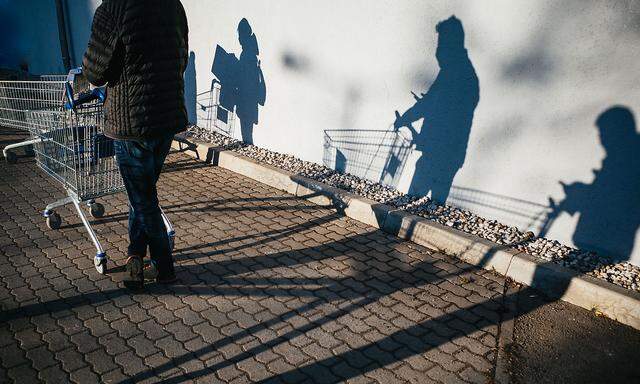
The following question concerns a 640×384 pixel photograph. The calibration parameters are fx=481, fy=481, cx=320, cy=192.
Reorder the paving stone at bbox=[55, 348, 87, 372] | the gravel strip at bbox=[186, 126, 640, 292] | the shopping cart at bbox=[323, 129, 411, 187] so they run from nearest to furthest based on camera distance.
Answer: the paving stone at bbox=[55, 348, 87, 372] < the gravel strip at bbox=[186, 126, 640, 292] < the shopping cart at bbox=[323, 129, 411, 187]

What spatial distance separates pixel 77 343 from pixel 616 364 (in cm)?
383

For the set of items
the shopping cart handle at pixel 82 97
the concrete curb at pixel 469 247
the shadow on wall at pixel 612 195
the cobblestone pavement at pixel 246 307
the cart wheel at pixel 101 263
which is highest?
the shopping cart handle at pixel 82 97

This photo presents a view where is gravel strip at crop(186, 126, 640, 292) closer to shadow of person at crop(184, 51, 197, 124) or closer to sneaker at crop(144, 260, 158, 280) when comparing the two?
shadow of person at crop(184, 51, 197, 124)

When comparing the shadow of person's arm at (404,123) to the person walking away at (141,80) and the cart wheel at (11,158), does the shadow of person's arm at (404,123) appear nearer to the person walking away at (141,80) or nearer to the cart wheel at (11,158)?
the person walking away at (141,80)

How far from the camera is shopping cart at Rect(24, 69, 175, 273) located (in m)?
3.98

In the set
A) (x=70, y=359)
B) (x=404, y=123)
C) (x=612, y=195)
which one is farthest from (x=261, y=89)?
(x=70, y=359)

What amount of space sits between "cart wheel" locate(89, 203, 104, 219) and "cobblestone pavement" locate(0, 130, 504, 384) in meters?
0.07

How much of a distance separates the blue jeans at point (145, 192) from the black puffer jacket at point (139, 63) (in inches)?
5.4

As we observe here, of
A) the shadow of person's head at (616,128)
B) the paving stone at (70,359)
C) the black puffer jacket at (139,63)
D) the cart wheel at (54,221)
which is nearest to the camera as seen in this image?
the paving stone at (70,359)

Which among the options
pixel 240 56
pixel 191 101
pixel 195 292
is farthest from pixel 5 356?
pixel 191 101

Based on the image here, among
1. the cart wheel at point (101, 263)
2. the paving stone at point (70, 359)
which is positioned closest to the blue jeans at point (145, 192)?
the cart wheel at point (101, 263)

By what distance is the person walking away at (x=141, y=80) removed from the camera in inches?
129

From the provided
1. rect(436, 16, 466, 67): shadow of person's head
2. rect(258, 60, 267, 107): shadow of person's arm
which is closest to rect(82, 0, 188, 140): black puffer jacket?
rect(436, 16, 466, 67): shadow of person's head

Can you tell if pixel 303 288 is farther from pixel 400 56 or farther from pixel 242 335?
pixel 400 56
